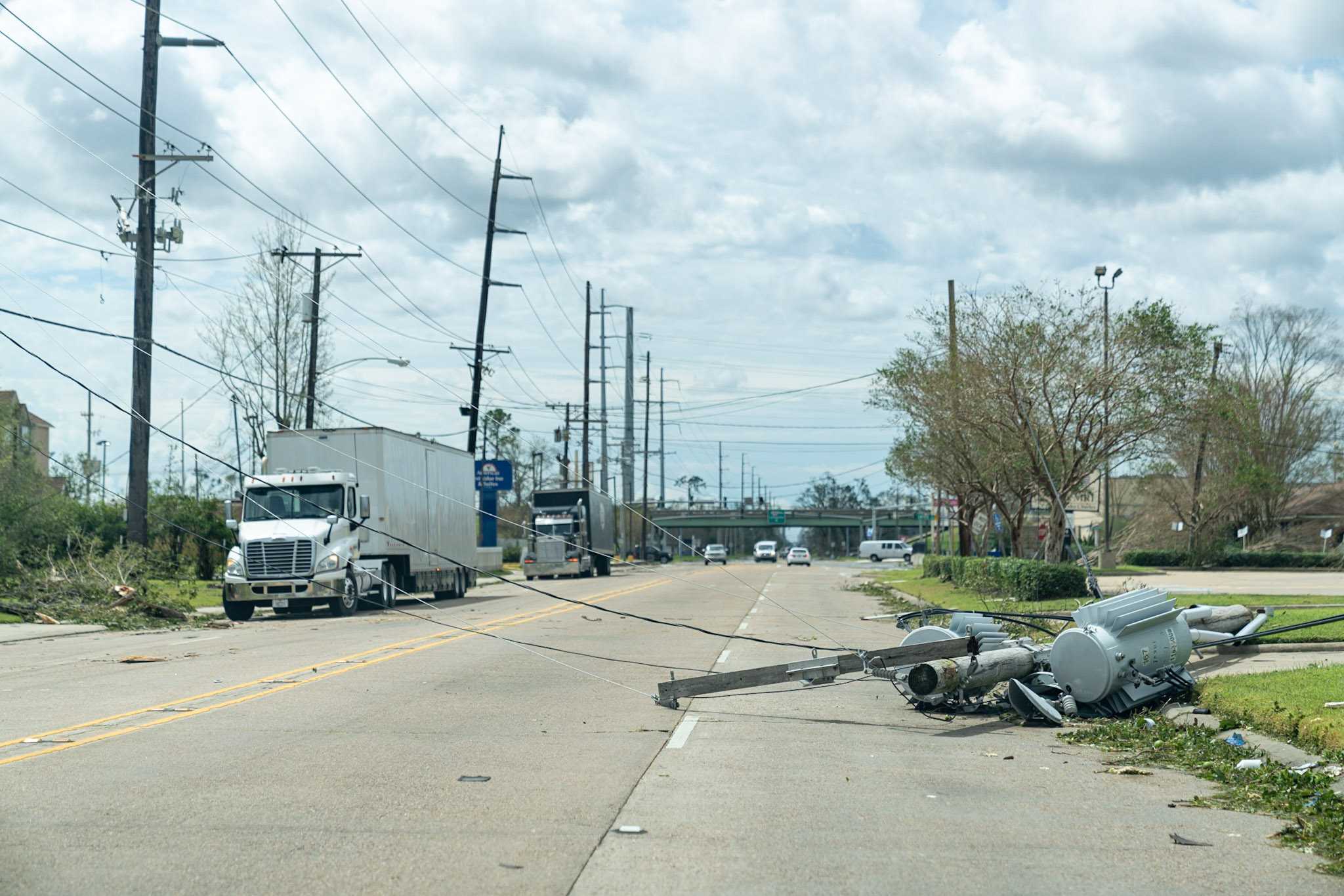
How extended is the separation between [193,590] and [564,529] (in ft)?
88.5

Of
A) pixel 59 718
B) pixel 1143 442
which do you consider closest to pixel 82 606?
pixel 59 718

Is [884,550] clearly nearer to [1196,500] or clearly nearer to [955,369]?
[1196,500]

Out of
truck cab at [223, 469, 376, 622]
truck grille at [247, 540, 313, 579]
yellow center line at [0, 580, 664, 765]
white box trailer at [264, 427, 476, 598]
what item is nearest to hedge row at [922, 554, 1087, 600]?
yellow center line at [0, 580, 664, 765]

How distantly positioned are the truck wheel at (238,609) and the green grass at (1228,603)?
15.3m

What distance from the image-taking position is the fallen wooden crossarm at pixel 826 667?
11750 mm

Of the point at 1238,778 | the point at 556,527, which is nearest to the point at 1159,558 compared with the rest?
the point at 556,527

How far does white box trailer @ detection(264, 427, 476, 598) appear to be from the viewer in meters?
31.6

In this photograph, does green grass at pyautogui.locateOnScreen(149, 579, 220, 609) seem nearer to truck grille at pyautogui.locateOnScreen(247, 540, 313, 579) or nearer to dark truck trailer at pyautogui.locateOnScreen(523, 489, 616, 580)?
truck grille at pyautogui.locateOnScreen(247, 540, 313, 579)

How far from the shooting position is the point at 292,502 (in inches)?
1192

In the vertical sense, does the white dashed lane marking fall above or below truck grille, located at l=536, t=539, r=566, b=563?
below

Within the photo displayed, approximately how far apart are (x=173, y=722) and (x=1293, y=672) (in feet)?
34.6

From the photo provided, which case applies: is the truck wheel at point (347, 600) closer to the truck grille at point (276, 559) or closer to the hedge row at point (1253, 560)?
the truck grille at point (276, 559)

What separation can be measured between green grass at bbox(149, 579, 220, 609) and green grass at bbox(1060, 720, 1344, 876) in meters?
21.7

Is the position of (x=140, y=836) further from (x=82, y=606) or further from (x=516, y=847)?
(x=82, y=606)
